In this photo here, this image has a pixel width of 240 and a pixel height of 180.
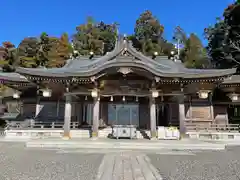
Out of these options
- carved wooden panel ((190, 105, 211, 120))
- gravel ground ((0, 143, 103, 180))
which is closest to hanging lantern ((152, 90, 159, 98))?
carved wooden panel ((190, 105, 211, 120))

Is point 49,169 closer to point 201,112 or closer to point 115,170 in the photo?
point 115,170

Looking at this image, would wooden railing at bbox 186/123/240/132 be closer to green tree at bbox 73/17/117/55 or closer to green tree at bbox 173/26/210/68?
green tree at bbox 173/26/210/68

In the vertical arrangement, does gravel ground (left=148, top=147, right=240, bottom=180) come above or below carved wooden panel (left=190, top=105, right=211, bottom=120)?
below

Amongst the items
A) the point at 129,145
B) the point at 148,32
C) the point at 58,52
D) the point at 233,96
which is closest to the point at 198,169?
the point at 129,145

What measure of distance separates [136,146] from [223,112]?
28.6 ft

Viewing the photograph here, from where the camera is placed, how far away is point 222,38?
30016mm

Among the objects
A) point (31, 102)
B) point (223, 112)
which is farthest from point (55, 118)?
point (223, 112)

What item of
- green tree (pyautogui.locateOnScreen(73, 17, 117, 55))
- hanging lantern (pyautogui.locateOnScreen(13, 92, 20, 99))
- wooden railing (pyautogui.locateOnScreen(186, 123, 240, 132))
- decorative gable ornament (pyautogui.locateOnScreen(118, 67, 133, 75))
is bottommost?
wooden railing (pyautogui.locateOnScreen(186, 123, 240, 132))

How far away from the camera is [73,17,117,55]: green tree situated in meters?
39.1

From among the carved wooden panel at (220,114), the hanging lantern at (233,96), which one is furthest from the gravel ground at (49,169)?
the carved wooden panel at (220,114)

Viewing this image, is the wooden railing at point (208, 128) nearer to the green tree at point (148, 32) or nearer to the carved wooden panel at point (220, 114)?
the carved wooden panel at point (220, 114)

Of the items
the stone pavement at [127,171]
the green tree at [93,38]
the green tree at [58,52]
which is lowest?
the stone pavement at [127,171]

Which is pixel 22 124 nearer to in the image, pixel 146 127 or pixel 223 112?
pixel 146 127

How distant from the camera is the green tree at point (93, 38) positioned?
128ft
